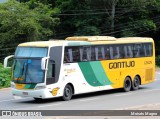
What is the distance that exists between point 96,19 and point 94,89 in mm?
40228

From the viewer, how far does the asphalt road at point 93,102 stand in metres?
19.5

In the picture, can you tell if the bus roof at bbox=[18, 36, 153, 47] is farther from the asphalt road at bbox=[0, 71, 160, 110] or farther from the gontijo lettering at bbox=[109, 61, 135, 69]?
the asphalt road at bbox=[0, 71, 160, 110]

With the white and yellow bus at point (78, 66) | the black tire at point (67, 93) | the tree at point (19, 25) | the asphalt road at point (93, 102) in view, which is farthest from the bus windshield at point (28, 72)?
the tree at point (19, 25)

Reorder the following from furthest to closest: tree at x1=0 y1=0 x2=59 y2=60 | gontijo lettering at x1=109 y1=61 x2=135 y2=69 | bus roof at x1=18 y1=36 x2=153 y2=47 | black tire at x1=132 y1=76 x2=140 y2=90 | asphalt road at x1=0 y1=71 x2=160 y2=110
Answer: tree at x1=0 y1=0 x2=59 y2=60 < black tire at x1=132 y1=76 x2=140 y2=90 < gontijo lettering at x1=109 y1=61 x2=135 y2=69 < bus roof at x1=18 y1=36 x2=153 y2=47 < asphalt road at x1=0 y1=71 x2=160 y2=110

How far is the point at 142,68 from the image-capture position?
28.3m

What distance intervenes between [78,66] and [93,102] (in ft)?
8.36

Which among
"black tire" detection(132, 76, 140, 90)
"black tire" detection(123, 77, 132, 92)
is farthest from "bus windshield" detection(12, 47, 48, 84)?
"black tire" detection(132, 76, 140, 90)

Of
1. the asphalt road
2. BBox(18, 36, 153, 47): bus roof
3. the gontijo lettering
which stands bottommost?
the asphalt road

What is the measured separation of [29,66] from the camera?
843 inches

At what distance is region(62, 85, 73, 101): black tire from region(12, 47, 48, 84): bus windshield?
5.26ft

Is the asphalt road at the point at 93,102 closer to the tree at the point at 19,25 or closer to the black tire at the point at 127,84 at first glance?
the black tire at the point at 127,84

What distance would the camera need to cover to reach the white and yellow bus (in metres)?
21.3

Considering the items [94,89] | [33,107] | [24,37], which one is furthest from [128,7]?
[33,107]

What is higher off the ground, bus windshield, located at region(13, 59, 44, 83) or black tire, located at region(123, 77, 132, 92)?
bus windshield, located at region(13, 59, 44, 83)
